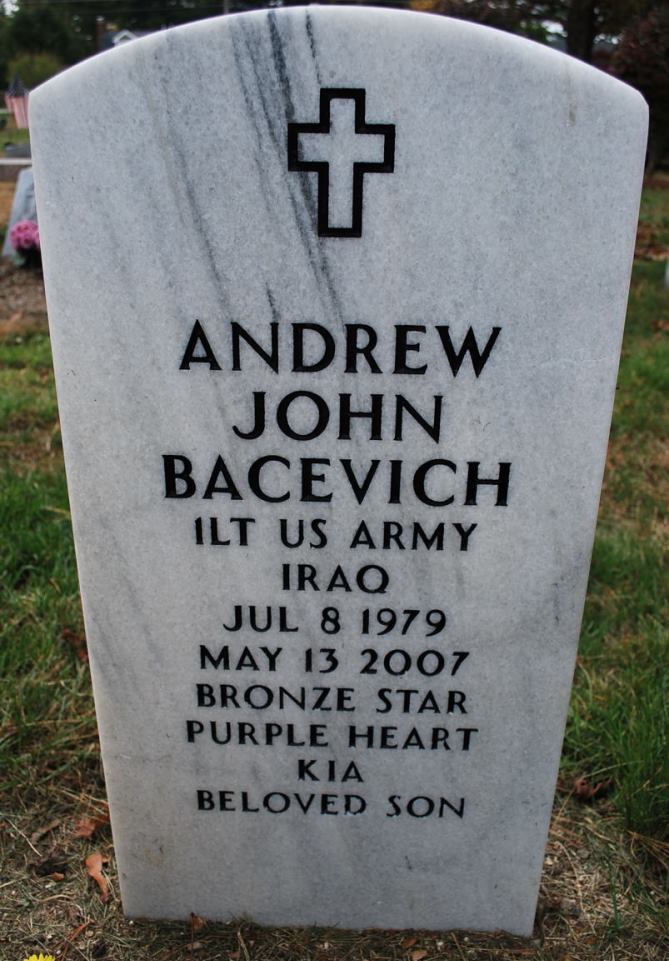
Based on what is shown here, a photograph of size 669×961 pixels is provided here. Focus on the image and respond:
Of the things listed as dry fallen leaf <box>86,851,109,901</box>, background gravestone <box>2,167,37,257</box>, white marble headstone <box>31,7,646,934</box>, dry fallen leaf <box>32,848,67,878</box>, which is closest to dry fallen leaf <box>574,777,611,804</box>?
white marble headstone <box>31,7,646,934</box>

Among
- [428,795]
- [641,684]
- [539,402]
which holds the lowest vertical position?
[641,684]

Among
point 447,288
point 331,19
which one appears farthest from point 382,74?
point 447,288

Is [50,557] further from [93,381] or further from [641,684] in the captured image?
[641,684]

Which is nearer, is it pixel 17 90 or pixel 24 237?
pixel 24 237

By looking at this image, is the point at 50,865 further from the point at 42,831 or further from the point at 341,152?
the point at 341,152

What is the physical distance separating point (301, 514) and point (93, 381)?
445mm

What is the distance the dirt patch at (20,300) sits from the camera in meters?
6.04

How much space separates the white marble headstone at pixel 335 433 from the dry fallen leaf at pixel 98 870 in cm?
13

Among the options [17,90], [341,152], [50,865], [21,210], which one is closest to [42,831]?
[50,865]

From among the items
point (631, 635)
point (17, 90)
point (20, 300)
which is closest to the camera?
point (631, 635)

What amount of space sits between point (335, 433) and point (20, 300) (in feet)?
19.6

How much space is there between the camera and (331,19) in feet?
4.17

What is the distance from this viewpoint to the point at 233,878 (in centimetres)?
195

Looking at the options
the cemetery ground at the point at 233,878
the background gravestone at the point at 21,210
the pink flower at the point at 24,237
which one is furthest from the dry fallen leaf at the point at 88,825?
the background gravestone at the point at 21,210
